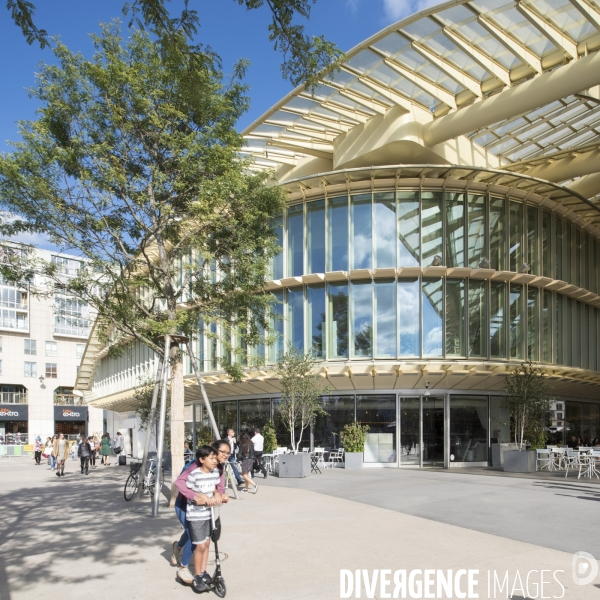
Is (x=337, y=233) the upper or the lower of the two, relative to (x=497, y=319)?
upper

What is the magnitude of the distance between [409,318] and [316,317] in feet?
12.4

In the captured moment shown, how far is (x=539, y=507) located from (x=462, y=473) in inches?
360

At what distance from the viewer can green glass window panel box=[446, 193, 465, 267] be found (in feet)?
85.0

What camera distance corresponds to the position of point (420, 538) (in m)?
9.84

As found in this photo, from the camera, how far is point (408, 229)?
1017 inches

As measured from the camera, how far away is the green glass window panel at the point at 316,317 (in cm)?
2625

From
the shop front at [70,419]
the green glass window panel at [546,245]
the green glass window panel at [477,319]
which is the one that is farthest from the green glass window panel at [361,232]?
the shop front at [70,419]

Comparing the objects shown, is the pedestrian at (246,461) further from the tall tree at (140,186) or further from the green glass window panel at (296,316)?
the green glass window panel at (296,316)

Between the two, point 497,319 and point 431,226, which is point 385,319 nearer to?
point 431,226

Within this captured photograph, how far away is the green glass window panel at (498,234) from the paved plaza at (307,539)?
11.8 metres

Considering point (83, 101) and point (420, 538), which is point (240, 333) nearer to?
point (83, 101)

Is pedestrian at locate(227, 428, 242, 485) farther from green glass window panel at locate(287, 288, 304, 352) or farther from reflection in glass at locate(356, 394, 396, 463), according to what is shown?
green glass window panel at locate(287, 288, 304, 352)

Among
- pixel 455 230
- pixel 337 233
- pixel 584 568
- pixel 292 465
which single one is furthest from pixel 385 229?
pixel 584 568

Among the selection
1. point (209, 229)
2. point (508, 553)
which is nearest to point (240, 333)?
point (209, 229)
